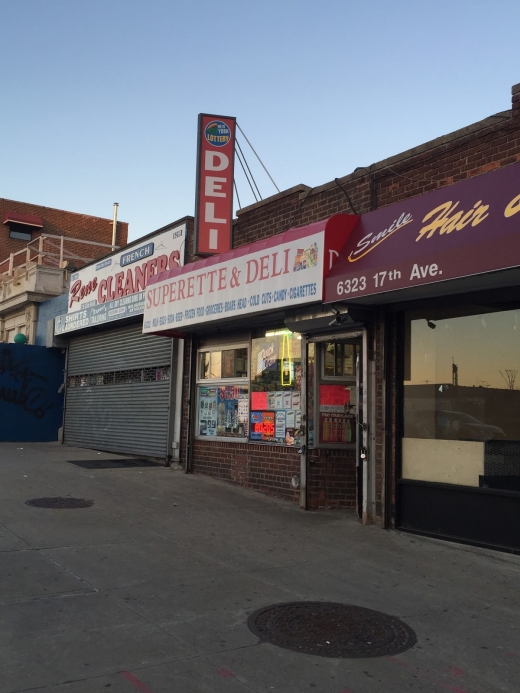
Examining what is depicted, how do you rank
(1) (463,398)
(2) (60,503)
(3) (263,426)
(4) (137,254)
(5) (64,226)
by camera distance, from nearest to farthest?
(1) (463,398) → (2) (60,503) → (3) (263,426) → (4) (137,254) → (5) (64,226)

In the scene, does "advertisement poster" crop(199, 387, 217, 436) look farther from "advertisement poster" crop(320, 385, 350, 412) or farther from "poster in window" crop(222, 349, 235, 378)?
"advertisement poster" crop(320, 385, 350, 412)

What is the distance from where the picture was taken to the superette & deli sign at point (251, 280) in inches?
333

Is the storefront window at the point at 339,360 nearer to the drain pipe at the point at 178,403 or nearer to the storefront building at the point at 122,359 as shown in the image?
the drain pipe at the point at 178,403

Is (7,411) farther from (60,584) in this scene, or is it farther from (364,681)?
(364,681)

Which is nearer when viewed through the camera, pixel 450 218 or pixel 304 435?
pixel 450 218

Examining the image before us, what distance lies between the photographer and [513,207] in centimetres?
637

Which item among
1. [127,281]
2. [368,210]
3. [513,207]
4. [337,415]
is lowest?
[337,415]

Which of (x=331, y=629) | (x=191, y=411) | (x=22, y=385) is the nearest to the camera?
(x=331, y=629)

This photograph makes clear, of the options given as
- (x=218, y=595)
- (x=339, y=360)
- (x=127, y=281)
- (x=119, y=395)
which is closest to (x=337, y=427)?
(x=339, y=360)

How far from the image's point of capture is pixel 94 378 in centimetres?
1742

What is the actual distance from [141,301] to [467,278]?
8.70 m

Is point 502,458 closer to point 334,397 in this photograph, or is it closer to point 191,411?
point 334,397

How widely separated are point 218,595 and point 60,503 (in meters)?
4.41

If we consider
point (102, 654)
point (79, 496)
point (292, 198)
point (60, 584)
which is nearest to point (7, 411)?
point (79, 496)
